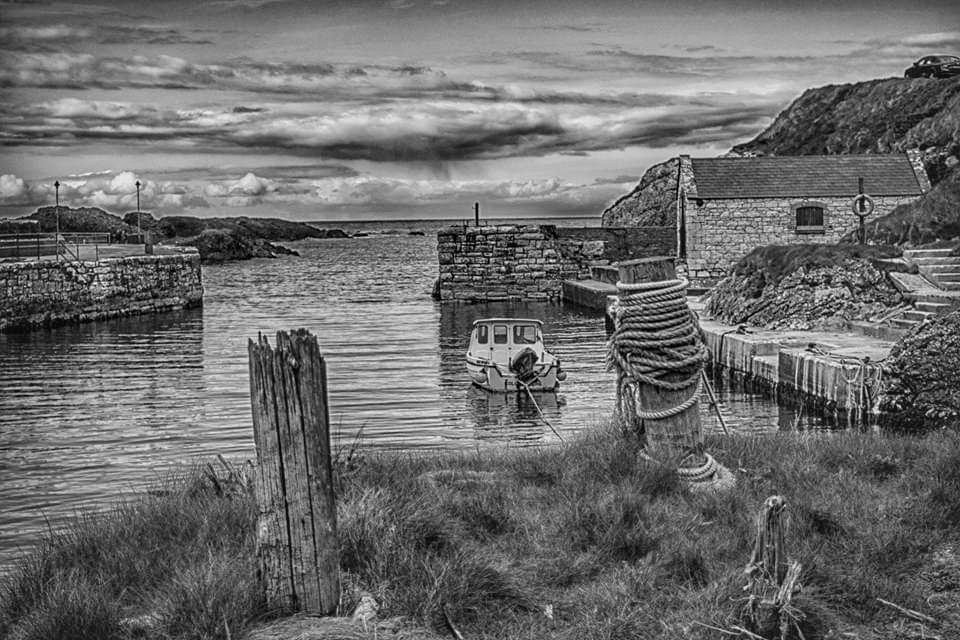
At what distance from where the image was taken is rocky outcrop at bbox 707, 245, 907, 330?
21469 millimetres

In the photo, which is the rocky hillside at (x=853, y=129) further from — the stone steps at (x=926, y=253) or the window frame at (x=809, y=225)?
the stone steps at (x=926, y=253)

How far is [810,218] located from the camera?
4191 centimetres

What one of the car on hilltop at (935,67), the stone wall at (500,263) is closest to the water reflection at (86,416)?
the stone wall at (500,263)

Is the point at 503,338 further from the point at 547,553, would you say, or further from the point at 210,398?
the point at 547,553

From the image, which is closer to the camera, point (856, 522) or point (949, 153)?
point (856, 522)

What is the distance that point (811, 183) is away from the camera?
42.3 meters

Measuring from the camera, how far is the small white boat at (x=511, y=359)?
73.9 ft

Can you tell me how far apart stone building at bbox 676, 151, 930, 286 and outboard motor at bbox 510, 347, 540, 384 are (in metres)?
19.1

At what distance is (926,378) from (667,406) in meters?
6.58

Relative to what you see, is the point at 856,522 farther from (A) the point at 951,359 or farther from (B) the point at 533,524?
(A) the point at 951,359

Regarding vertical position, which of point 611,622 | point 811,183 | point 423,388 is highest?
point 811,183

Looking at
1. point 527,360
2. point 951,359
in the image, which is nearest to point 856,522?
point 951,359

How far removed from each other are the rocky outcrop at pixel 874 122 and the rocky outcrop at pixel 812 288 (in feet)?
86.7

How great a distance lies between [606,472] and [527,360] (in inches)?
610
